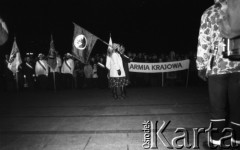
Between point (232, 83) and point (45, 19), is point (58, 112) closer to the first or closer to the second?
point (232, 83)

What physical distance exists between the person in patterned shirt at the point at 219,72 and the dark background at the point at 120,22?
29045 mm

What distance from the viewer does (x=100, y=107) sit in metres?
8.02

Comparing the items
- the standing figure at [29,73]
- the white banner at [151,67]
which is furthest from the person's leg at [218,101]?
the standing figure at [29,73]

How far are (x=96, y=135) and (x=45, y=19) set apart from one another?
99.1 feet

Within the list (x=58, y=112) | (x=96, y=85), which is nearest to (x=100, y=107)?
(x=58, y=112)

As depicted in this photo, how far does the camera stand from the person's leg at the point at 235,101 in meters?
3.55

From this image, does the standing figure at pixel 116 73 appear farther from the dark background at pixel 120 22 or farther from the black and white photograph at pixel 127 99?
the dark background at pixel 120 22

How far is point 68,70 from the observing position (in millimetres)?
14297

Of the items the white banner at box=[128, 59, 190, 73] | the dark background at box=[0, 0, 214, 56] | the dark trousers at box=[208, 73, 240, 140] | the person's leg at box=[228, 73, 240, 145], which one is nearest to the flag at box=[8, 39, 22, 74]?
the white banner at box=[128, 59, 190, 73]

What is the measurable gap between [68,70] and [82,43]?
6.76ft

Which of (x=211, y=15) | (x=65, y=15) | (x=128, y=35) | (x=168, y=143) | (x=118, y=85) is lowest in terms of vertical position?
(x=168, y=143)

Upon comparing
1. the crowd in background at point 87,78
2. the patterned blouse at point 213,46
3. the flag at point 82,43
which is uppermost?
the flag at point 82,43

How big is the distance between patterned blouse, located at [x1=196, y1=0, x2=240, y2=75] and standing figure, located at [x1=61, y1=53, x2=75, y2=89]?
1095 centimetres

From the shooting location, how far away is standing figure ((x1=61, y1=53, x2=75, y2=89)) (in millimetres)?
14234
